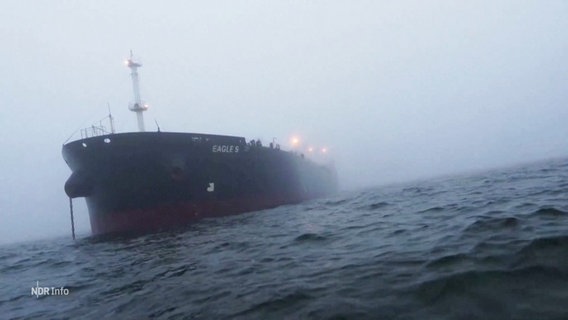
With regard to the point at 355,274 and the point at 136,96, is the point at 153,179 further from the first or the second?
the point at 355,274

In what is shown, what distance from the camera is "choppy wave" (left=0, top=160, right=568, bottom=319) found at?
406 centimetres

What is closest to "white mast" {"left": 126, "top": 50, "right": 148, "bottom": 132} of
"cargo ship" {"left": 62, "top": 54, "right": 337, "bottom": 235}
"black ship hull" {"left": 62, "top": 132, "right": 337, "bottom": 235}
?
"cargo ship" {"left": 62, "top": 54, "right": 337, "bottom": 235}

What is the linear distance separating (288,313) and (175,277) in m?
3.67

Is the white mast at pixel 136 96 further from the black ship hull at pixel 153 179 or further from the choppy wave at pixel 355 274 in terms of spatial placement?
the choppy wave at pixel 355 274

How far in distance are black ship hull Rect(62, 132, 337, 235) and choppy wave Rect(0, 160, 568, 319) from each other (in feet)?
28.7

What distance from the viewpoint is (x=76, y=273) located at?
9.25 m

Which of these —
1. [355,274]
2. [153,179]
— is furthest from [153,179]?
[355,274]

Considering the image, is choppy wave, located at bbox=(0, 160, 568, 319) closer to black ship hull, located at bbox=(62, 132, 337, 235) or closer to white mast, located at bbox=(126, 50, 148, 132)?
black ship hull, located at bbox=(62, 132, 337, 235)

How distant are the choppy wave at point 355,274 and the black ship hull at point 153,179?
28.7 feet

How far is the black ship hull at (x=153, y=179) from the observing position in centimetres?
1888

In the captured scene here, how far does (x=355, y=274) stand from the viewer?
546 centimetres

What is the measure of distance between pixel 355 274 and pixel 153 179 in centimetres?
1621

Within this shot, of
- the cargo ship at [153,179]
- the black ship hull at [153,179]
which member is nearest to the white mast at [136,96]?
the cargo ship at [153,179]

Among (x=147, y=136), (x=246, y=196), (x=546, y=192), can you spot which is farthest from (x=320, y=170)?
(x=546, y=192)
